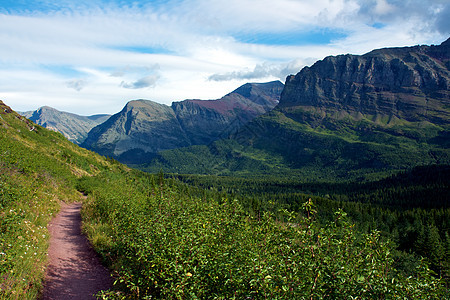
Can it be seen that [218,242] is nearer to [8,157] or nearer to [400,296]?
[400,296]

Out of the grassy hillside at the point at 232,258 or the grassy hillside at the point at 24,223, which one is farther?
→ the grassy hillside at the point at 24,223

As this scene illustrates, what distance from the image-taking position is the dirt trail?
10.8 metres

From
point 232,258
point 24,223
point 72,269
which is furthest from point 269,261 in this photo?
point 24,223

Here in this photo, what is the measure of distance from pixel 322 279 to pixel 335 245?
1.04 meters

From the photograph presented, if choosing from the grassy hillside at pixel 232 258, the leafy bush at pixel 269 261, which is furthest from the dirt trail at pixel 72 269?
the leafy bush at pixel 269 261

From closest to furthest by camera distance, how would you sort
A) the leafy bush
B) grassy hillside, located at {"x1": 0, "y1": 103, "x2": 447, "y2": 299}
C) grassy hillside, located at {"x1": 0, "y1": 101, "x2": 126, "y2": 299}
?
the leafy bush, grassy hillside, located at {"x1": 0, "y1": 103, "x2": 447, "y2": 299}, grassy hillside, located at {"x1": 0, "y1": 101, "x2": 126, "y2": 299}

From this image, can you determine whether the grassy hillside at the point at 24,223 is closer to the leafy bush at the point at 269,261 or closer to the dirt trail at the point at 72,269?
the dirt trail at the point at 72,269

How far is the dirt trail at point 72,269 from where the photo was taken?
10.8 meters

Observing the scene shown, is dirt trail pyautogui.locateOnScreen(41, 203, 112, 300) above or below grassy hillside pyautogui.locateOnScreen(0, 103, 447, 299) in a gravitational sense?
below

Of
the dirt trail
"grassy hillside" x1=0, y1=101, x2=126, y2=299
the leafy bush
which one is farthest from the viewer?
the dirt trail

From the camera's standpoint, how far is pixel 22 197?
16.5 metres

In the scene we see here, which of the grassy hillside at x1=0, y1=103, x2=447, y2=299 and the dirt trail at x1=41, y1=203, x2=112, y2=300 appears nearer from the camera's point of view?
the grassy hillside at x1=0, y1=103, x2=447, y2=299

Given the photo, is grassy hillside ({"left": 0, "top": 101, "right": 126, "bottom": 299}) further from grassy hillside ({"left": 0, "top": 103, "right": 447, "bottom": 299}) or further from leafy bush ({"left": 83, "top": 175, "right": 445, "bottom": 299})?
leafy bush ({"left": 83, "top": 175, "right": 445, "bottom": 299})

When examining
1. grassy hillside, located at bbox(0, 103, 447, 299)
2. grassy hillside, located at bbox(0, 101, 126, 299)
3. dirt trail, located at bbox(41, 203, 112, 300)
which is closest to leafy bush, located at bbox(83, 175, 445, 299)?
grassy hillside, located at bbox(0, 103, 447, 299)
